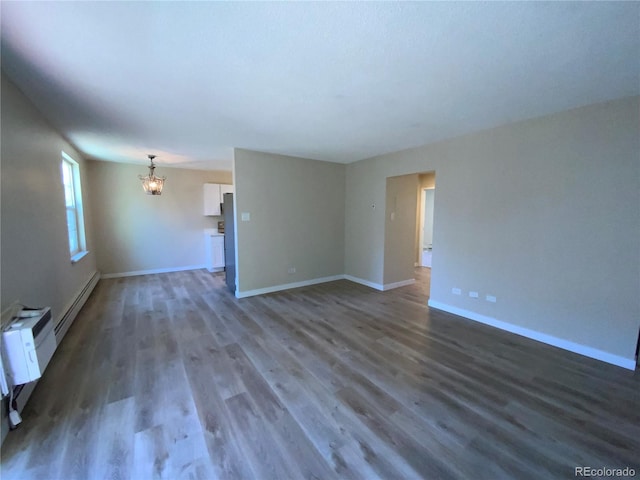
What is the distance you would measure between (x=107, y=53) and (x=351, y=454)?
117 inches

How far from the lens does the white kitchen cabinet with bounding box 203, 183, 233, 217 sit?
21.2 ft

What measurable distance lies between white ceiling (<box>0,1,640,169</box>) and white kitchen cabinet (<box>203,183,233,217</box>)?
3.25 m

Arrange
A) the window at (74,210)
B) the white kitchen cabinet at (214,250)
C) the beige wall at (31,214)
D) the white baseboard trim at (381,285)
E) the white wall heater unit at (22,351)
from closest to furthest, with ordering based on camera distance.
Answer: the white wall heater unit at (22,351)
the beige wall at (31,214)
the window at (74,210)
the white baseboard trim at (381,285)
the white kitchen cabinet at (214,250)

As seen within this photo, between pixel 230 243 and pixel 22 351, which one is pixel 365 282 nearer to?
pixel 230 243

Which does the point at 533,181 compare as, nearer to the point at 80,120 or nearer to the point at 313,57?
the point at 313,57

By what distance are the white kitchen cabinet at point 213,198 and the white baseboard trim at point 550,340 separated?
17.7 ft

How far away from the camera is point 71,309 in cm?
349

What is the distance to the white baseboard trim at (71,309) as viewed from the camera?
3.01 m

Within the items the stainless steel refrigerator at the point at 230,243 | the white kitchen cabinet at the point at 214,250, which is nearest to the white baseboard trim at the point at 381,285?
the stainless steel refrigerator at the point at 230,243

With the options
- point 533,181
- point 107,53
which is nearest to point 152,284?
point 107,53

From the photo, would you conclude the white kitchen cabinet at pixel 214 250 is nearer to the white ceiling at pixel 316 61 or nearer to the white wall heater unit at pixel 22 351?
the white ceiling at pixel 316 61

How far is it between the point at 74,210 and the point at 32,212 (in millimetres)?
2664

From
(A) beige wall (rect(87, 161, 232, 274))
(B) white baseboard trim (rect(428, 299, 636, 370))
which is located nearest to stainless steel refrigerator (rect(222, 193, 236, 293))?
(A) beige wall (rect(87, 161, 232, 274))

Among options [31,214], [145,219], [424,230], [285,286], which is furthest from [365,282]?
[145,219]
